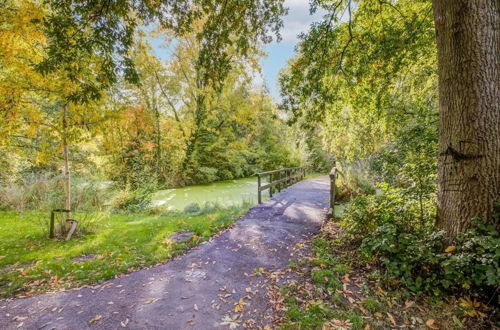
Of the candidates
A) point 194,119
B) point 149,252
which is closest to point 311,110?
point 149,252

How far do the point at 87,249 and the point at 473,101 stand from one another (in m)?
6.88

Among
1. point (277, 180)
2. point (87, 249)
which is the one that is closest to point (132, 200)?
point (87, 249)

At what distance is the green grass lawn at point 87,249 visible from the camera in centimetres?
376

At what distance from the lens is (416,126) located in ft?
14.5

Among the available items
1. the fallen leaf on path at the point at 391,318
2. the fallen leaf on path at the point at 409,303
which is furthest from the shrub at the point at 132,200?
the fallen leaf on path at the point at 409,303

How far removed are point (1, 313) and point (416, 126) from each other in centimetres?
697

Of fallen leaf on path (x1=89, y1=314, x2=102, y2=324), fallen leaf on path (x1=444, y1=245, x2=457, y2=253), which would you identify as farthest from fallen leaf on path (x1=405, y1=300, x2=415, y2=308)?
fallen leaf on path (x1=89, y1=314, x2=102, y2=324)

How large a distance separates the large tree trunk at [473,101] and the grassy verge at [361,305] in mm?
913

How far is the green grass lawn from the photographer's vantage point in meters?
3.76

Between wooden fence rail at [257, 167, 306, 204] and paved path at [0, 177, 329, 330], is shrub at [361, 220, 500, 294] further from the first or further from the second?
wooden fence rail at [257, 167, 306, 204]

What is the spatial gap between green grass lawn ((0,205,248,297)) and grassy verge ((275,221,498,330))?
257 cm

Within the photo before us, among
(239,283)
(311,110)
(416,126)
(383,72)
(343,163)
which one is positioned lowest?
(239,283)

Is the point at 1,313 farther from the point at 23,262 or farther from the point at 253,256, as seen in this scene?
the point at 253,256

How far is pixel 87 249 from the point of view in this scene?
4.89m
